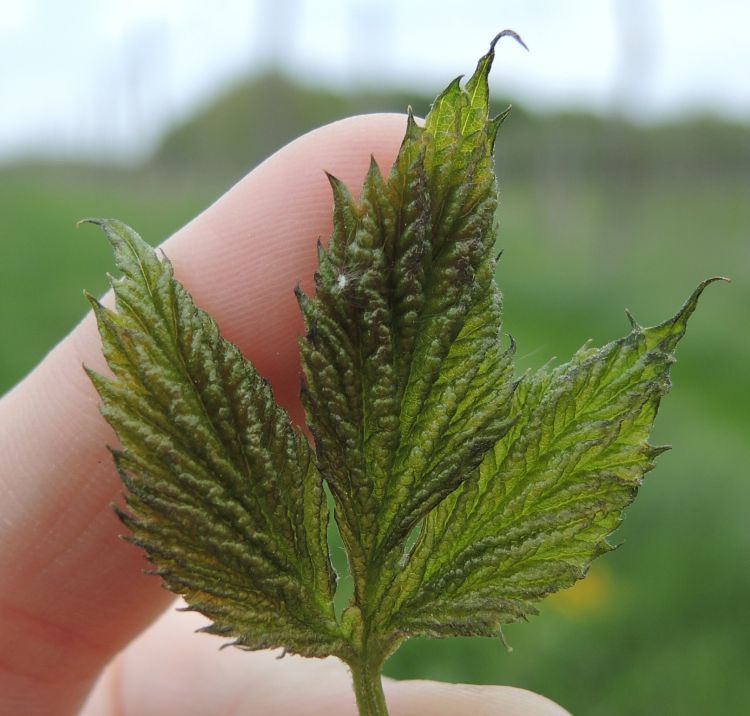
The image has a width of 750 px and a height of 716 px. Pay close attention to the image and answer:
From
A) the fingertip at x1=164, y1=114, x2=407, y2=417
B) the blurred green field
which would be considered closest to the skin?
the fingertip at x1=164, y1=114, x2=407, y2=417

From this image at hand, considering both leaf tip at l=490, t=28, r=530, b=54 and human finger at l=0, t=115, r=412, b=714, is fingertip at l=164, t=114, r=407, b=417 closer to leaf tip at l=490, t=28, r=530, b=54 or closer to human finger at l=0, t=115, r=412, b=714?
human finger at l=0, t=115, r=412, b=714

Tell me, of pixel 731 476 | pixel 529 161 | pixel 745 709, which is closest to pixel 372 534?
pixel 745 709

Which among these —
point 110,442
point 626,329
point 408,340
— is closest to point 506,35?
point 408,340

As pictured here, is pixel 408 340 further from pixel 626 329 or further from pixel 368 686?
pixel 626 329

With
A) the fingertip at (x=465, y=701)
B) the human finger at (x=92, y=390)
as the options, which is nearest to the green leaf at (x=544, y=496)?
the fingertip at (x=465, y=701)

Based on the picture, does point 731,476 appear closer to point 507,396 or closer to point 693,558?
point 693,558

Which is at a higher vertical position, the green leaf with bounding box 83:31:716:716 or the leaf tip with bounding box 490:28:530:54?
the leaf tip with bounding box 490:28:530:54
